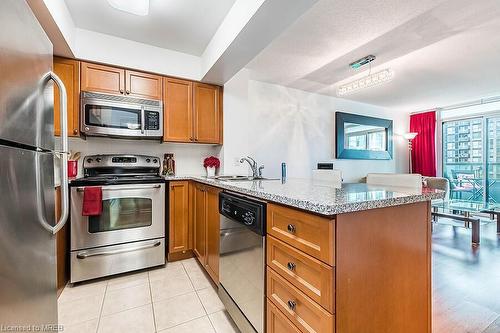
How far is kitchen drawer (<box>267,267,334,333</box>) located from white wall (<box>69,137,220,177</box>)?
221 cm

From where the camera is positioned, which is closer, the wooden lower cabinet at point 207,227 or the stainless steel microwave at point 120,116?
the wooden lower cabinet at point 207,227

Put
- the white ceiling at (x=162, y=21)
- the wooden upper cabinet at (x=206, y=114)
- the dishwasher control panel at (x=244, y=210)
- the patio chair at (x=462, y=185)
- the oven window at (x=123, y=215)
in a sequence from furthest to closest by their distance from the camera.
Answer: the patio chair at (x=462, y=185) < the wooden upper cabinet at (x=206, y=114) < the oven window at (x=123, y=215) < the white ceiling at (x=162, y=21) < the dishwasher control panel at (x=244, y=210)

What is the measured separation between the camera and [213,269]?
6.31 ft

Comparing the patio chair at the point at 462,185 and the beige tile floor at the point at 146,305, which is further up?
the patio chair at the point at 462,185

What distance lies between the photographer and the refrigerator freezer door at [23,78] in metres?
0.70

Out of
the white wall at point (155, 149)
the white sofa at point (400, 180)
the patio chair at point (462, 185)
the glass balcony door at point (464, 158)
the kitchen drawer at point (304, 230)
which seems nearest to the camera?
the kitchen drawer at point (304, 230)

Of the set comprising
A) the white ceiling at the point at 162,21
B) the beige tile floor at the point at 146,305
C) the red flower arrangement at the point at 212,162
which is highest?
the white ceiling at the point at 162,21

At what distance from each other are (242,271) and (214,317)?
51cm

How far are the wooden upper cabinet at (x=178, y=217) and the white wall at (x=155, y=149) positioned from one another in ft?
1.91

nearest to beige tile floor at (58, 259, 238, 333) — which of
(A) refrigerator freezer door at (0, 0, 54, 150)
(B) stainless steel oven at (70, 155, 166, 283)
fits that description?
(B) stainless steel oven at (70, 155, 166, 283)

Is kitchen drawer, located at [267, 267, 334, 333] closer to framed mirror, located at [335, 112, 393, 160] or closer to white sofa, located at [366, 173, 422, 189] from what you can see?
white sofa, located at [366, 173, 422, 189]

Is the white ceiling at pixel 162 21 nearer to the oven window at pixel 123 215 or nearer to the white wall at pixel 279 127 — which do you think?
the white wall at pixel 279 127

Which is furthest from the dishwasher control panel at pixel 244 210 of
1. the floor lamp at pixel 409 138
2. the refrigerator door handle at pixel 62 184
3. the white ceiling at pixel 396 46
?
the floor lamp at pixel 409 138

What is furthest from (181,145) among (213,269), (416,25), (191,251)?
(416,25)
